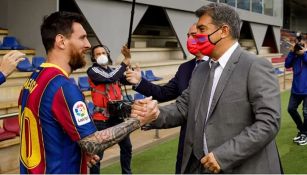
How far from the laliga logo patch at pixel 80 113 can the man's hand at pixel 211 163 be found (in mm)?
651

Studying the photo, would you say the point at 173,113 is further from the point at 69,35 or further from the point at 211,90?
the point at 69,35

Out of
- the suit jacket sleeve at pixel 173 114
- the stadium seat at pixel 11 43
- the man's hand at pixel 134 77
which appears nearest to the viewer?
the suit jacket sleeve at pixel 173 114

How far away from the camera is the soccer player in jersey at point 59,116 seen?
7.09ft

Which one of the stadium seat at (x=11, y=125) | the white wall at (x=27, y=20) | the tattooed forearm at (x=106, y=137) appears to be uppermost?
the white wall at (x=27, y=20)

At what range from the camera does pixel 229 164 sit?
2168mm

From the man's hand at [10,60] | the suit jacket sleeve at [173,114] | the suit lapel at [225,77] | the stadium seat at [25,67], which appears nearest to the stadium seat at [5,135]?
the stadium seat at [25,67]

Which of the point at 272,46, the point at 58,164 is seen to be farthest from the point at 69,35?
the point at 272,46

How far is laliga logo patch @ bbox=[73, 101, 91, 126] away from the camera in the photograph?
7.13 feet

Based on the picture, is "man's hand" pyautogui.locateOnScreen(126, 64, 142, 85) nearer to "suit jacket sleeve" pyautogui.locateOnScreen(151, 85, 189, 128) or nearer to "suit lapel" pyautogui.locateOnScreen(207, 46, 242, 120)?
"suit jacket sleeve" pyautogui.locateOnScreen(151, 85, 189, 128)

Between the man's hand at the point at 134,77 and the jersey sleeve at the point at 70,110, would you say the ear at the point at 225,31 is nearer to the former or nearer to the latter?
the jersey sleeve at the point at 70,110

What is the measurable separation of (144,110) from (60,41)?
0.60 m

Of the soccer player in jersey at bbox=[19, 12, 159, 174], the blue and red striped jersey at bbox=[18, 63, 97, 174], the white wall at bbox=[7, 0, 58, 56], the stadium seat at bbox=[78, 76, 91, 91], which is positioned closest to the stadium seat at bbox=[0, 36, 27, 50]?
the white wall at bbox=[7, 0, 58, 56]

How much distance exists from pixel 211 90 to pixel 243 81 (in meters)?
0.20

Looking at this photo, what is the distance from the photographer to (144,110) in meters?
2.41
